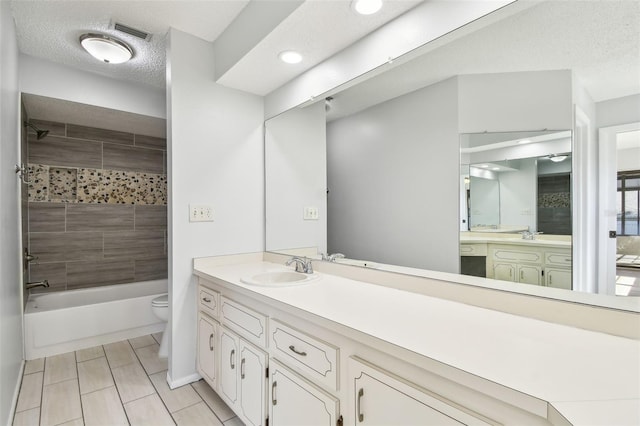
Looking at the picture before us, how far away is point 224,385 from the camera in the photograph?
176 centimetres

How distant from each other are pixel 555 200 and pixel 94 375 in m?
3.01

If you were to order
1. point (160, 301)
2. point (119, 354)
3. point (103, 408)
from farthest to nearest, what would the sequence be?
point (160, 301), point (119, 354), point (103, 408)

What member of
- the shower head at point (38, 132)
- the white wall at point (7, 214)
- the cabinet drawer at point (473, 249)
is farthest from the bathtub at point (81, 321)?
the cabinet drawer at point (473, 249)

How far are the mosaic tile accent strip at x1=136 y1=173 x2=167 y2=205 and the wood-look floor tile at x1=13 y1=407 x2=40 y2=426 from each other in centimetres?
229

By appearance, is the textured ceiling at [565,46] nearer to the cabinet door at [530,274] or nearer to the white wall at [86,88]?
the cabinet door at [530,274]

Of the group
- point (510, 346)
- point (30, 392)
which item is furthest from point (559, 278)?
point (30, 392)

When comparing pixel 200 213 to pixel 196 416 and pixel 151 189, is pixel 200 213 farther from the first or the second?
pixel 151 189

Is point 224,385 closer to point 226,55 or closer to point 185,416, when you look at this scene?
point 185,416

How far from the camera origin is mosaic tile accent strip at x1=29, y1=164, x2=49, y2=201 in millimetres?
3014

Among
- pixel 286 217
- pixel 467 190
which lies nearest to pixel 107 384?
pixel 286 217

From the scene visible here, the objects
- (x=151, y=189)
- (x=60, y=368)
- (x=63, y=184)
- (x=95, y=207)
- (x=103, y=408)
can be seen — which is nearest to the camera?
(x=103, y=408)

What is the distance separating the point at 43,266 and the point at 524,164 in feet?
13.6

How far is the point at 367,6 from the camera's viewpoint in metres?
1.41

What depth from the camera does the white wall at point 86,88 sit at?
2.39 metres
